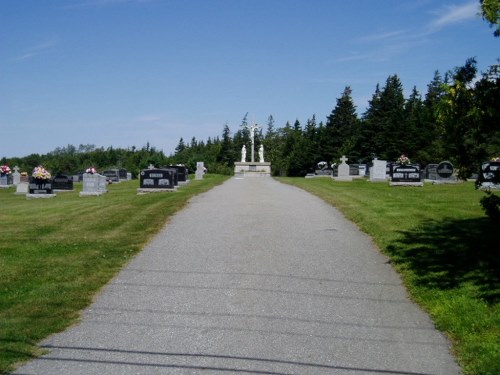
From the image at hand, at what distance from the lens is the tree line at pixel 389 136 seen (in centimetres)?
827

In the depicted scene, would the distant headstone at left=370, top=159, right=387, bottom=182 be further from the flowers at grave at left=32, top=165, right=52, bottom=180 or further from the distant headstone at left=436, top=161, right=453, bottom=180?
the flowers at grave at left=32, top=165, right=52, bottom=180

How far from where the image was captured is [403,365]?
543 cm

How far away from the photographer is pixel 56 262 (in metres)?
9.86

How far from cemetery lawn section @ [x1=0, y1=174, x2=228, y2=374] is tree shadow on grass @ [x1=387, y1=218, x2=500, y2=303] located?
15.4 feet

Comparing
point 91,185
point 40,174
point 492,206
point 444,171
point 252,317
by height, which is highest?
point 444,171

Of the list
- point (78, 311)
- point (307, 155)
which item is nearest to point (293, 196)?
point (78, 311)

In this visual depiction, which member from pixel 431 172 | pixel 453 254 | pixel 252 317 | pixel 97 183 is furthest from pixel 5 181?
pixel 252 317

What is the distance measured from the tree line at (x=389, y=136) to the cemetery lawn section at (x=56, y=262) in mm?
5559

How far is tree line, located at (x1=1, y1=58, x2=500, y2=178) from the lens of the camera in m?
8.27

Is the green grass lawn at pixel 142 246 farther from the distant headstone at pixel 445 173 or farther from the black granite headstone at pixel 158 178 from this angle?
the distant headstone at pixel 445 173

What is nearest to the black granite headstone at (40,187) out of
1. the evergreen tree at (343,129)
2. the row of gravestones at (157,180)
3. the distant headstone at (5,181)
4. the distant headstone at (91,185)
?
the distant headstone at (91,185)

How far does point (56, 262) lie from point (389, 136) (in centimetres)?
6148

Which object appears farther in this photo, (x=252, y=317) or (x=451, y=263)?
(x=451, y=263)

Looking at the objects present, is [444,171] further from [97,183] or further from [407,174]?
[97,183]
